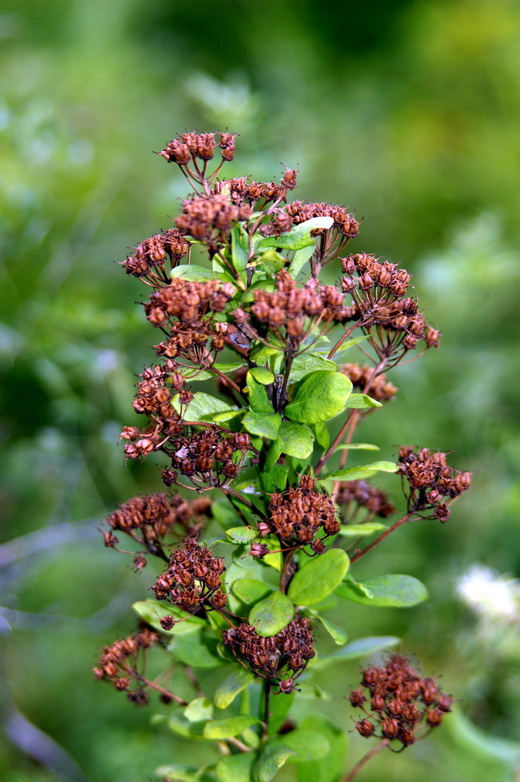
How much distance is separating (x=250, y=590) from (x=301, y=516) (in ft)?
0.38

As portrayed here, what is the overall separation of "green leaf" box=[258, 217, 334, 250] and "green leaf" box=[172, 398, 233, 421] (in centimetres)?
15

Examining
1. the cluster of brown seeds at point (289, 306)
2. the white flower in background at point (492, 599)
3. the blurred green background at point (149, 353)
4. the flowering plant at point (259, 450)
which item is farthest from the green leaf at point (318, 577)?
the white flower in background at point (492, 599)

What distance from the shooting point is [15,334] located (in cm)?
187

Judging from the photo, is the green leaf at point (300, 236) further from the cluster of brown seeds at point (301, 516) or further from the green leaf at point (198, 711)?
the green leaf at point (198, 711)

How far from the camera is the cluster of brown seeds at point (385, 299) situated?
27.4 inches

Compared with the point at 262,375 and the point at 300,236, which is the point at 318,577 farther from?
the point at 300,236

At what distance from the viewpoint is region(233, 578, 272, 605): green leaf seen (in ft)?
2.34

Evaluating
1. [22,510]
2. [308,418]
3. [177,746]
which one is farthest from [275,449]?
[22,510]

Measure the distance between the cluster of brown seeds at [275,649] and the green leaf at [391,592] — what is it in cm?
6

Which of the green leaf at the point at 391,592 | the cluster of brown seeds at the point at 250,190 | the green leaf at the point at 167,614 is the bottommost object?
the green leaf at the point at 167,614

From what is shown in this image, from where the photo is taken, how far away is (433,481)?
0.73 meters

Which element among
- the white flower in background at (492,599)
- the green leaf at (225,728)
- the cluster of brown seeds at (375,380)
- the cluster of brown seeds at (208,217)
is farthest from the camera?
the white flower in background at (492,599)

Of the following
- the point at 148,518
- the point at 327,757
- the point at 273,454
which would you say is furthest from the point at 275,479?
the point at 327,757

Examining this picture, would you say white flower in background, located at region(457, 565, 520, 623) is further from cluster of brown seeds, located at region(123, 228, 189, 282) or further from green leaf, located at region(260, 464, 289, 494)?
cluster of brown seeds, located at region(123, 228, 189, 282)
